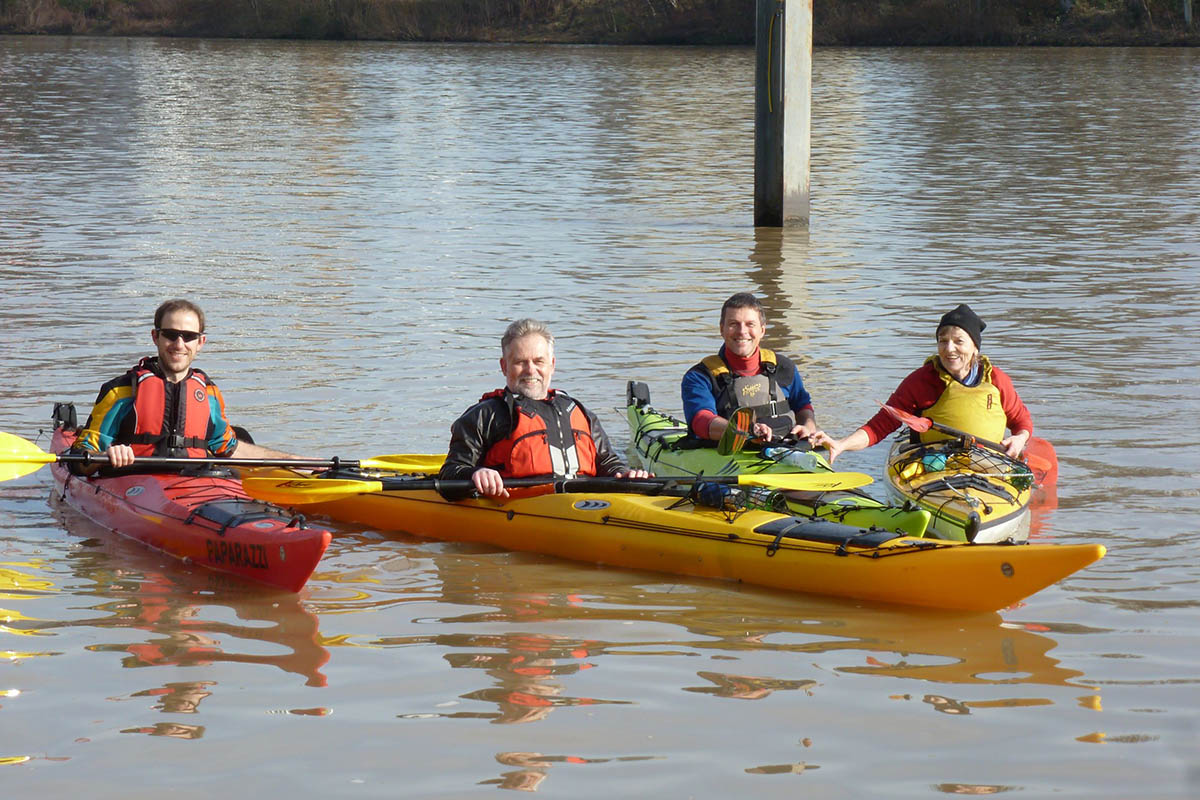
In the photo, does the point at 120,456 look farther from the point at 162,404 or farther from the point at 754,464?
the point at 754,464

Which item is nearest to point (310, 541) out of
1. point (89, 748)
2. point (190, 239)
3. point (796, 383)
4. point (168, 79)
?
point (89, 748)

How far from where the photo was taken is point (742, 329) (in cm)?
676

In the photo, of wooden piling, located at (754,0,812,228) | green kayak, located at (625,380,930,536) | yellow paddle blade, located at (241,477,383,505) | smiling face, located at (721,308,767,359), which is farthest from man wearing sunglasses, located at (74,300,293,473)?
wooden piling, located at (754,0,812,228)

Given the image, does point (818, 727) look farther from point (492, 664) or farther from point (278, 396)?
point (278, 396)

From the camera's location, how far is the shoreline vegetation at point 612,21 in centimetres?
4375

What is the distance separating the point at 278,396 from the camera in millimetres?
8633

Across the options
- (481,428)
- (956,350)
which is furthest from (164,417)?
(956,350)

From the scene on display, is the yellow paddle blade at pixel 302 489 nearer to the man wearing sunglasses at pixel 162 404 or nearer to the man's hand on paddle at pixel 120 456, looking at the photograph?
the man wearing sunglasses at pixel 162 404

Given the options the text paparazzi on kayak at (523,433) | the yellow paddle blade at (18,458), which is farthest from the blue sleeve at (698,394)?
the yellow paddle blade at (18,458)

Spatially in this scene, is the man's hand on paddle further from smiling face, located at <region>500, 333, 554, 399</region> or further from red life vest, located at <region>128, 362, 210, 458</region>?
smiling face, located at <region>500, 333, 554, 399</region>

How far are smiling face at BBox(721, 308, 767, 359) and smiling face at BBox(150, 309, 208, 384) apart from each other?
2181 millimetres

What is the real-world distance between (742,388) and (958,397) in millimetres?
920

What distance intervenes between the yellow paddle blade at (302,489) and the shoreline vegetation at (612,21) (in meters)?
39.4

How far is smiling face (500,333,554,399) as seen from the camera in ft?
19.8
